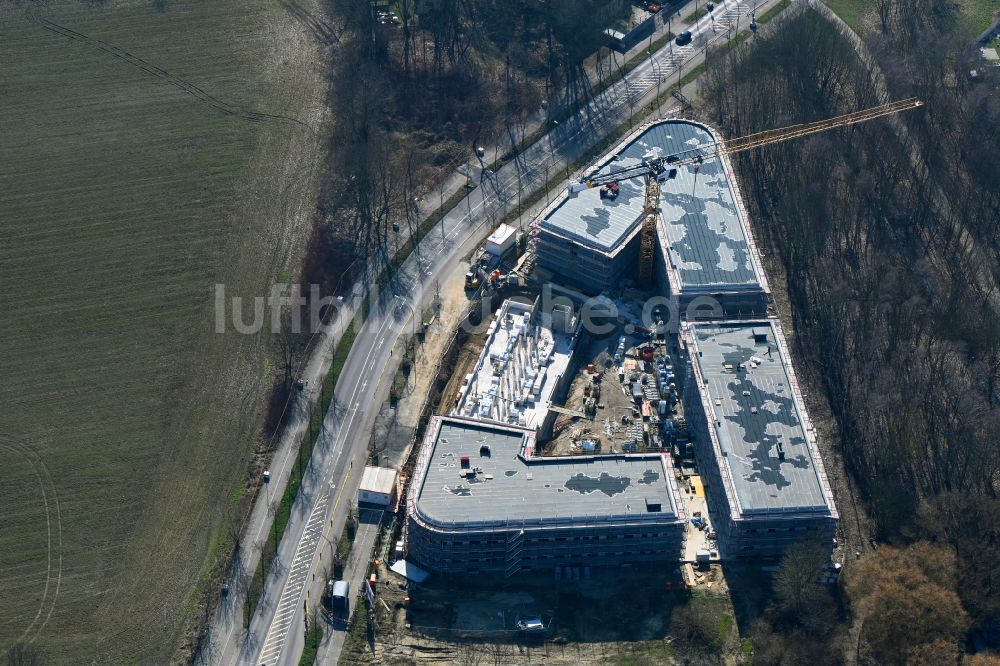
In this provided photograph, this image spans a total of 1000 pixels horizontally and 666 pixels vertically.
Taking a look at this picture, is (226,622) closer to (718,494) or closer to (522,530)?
(522,530)

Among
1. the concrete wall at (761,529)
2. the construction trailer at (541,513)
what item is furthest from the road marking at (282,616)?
the concrete wall at (761,529)

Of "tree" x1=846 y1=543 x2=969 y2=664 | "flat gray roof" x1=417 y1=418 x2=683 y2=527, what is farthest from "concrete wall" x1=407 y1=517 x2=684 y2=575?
"tree" x1=846 y1=543 x2=969 y2=664

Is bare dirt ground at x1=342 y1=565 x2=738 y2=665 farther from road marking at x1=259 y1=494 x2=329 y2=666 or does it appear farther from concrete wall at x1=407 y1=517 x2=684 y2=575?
road marking at x1=259 y1=494 x2=329 y2=666

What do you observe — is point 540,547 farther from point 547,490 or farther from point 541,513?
point 547,490

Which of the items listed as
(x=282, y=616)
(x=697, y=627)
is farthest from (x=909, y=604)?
(x=282, y=616)

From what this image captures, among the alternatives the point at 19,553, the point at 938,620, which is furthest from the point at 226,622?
the point at 938,620

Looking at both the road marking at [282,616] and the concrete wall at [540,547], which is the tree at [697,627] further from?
the road marking at [282,616]
